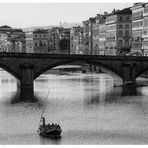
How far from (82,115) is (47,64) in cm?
2709

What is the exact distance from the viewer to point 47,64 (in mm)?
80625

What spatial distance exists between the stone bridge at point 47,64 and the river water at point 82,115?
2.17 meters

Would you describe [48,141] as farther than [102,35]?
No

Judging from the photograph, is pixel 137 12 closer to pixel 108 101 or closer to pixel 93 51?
pixel 93 51

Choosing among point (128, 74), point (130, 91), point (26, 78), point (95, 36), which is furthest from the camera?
point (95, 36)

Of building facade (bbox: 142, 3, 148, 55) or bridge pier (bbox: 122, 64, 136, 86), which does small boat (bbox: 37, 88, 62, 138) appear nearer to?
bridge pier (bbox: 122, 64, 136, 86)

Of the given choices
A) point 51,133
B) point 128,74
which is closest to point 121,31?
point 128,74

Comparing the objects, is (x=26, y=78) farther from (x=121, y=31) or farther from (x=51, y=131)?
(x=121, y=31)

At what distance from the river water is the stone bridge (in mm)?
2167

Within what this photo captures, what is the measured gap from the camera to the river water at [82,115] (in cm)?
4416

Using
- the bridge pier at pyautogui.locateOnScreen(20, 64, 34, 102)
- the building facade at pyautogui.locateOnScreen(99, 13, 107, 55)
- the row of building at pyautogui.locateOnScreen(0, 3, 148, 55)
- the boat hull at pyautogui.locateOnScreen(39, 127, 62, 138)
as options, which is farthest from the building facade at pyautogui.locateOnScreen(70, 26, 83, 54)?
the boat hull at pyautogui.locateOnScreen(39, 127, 62, 138)

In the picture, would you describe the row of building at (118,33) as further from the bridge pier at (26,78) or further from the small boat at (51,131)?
the small boat at (51,131)

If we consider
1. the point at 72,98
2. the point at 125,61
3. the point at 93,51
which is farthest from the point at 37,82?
the point at 93,51

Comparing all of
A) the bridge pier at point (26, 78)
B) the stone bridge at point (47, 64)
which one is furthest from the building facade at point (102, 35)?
the bridge pier at point (26, 78)
